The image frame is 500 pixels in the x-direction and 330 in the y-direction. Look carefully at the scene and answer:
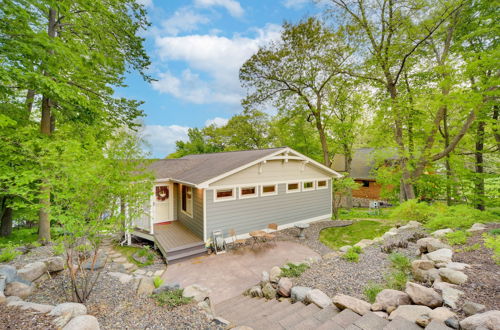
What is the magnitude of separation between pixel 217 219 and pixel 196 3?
997 centimetres

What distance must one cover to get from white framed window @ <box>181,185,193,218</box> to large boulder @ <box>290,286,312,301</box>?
6.01 meters

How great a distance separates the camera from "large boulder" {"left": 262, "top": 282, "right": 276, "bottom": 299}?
4530 millimetres

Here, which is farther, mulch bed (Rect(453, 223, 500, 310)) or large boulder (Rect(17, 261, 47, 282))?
large boulder (Rect(17, 261, 47, 282))

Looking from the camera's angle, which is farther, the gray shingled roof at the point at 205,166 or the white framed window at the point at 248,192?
the white framed window at the point at 248,192

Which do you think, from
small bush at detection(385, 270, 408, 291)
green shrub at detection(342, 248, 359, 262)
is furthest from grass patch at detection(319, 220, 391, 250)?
small bush at detection(385, 270, 408, 291)

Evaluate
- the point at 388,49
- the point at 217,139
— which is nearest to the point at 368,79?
the point at 388,49

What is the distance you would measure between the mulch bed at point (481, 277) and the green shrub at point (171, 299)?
14.3 feet

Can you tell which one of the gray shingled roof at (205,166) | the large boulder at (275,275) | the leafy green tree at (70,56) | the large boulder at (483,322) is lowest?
the large boulder at (275,275)

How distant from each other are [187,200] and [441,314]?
8.87 meters

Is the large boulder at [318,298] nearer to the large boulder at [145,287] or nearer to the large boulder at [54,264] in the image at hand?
the large boulder at [145,287]

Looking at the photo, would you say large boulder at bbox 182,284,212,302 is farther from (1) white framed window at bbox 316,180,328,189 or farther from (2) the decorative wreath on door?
(1) white framed window at bbox 316,180,328,189

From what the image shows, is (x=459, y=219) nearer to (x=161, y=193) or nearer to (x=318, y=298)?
(x=318, y=298)

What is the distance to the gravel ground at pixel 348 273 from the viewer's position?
4016mm

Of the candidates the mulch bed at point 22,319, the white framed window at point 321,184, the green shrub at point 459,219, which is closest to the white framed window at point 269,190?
the white framed window at point 321,184
